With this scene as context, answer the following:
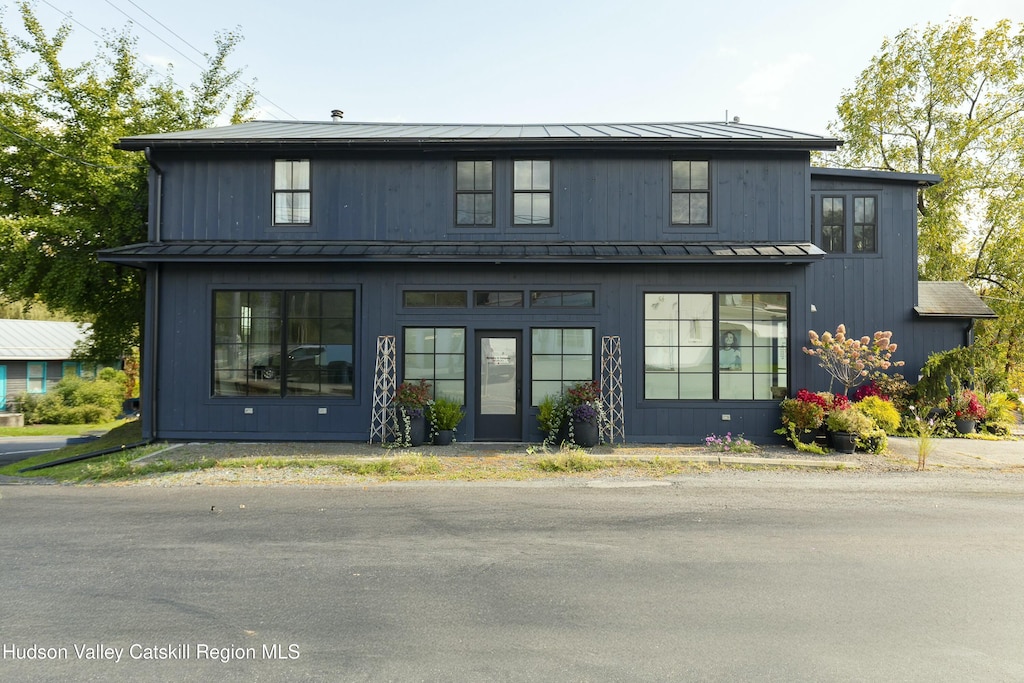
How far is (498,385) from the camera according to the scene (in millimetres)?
12719

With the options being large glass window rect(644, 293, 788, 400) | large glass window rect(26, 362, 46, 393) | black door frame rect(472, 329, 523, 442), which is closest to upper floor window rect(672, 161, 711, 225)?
large glass window rect(644, 293, 788, 400)

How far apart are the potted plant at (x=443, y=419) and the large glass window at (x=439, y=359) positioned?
0.51 meters

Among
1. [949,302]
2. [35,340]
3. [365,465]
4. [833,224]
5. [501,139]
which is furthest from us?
[35,340]

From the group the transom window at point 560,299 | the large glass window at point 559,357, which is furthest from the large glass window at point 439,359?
the transom window at point 560,299

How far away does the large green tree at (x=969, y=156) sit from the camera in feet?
71.0

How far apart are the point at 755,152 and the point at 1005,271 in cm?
1445

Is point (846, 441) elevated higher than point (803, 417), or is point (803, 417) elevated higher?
point (803, 417)

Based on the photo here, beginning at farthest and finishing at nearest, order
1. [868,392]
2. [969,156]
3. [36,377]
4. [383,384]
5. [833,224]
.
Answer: [36,377], [969,156], [833,224], [868,392], [383,384]

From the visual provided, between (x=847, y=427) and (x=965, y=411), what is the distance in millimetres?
5002

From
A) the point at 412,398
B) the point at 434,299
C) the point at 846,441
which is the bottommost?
the point at 846,441

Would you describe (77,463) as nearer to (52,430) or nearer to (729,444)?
(729,444)

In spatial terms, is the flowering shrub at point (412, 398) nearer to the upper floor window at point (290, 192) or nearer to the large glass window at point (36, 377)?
the upper floor window at point (290, 192)

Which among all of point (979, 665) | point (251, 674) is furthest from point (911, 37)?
point (251, 674)

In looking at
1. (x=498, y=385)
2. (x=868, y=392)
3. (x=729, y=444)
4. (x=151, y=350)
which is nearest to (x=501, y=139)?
(x=498, y=385)
